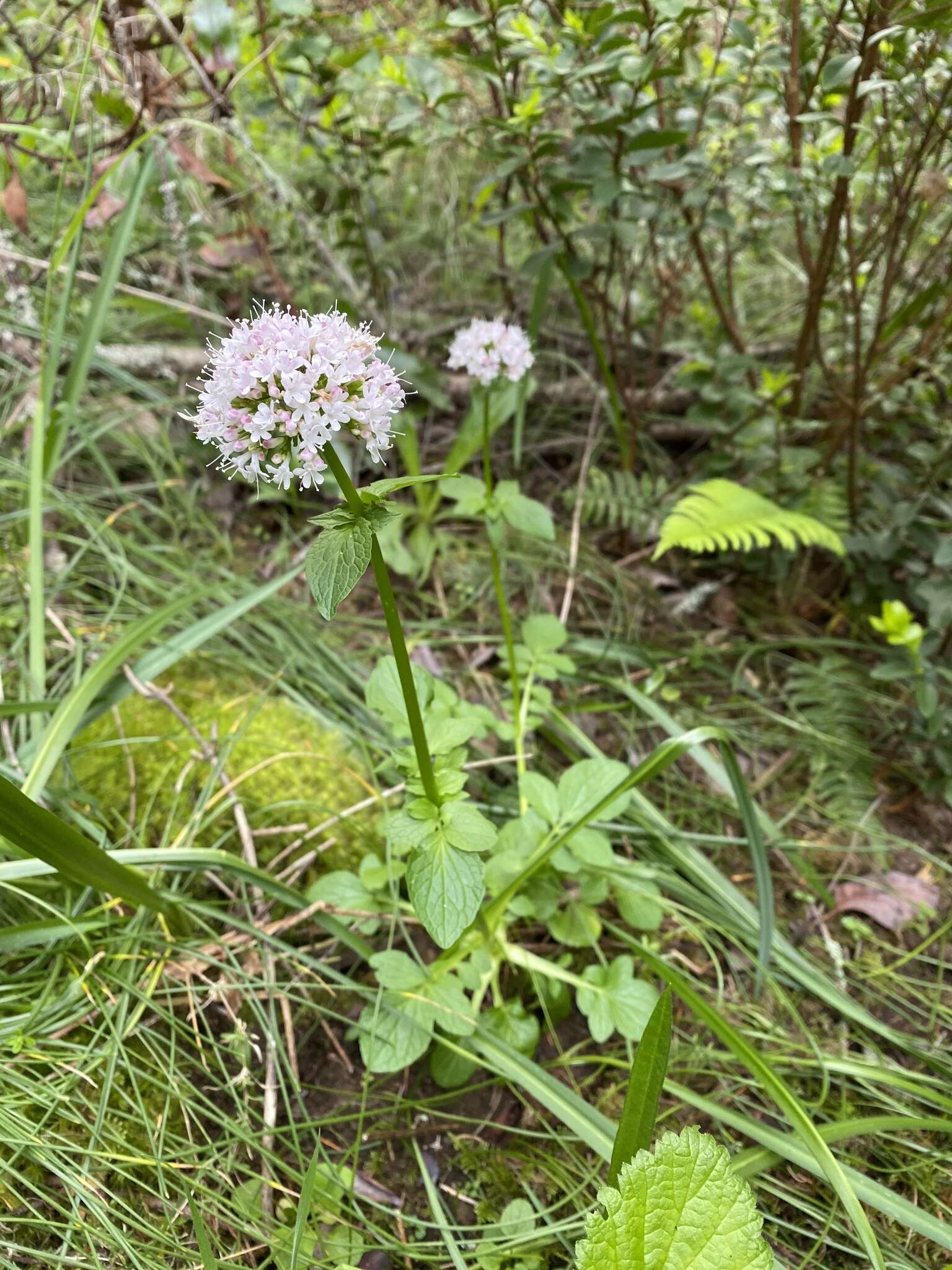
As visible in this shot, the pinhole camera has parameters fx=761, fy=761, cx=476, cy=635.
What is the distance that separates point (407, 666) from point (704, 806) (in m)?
1.08

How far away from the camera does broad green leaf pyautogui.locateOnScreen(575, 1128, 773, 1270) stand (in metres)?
0.80

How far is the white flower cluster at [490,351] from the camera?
1499 mm

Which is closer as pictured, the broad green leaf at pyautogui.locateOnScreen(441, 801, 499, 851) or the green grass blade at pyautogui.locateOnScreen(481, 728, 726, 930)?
the broad green leaf at pyautogui.locateOnScreen(441, 801, 499, 851)

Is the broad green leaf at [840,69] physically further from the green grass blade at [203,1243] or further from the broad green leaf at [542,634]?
the green grass blade at [203,1243]

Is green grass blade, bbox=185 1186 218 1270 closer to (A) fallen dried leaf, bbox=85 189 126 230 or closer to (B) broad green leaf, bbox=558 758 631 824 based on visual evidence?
(B) broad green leaf, bbox=558 758 631 824

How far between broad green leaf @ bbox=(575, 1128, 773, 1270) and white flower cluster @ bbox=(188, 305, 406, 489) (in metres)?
0.83

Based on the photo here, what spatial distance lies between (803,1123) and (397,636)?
0.83 m

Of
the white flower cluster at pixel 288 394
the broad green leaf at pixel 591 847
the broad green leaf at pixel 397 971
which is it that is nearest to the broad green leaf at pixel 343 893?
the broad green leaf at pixel 397 971

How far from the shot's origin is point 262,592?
5.05 feet

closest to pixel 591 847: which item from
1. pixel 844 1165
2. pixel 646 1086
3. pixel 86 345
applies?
pixel 646 1086

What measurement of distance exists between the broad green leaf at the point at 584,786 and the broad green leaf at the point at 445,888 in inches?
15.7

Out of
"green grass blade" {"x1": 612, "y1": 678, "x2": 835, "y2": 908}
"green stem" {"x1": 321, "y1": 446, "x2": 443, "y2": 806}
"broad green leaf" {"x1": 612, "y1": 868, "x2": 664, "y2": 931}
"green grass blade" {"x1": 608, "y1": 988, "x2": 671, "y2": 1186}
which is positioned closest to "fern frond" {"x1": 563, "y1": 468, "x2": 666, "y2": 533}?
"green grass blade" {"x1": 612, "y1": 678, "x2": 835, "y2": 908}

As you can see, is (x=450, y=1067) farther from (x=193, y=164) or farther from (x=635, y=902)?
(x=193, y=164)

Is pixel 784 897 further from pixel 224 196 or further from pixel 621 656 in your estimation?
pixel 224 196
